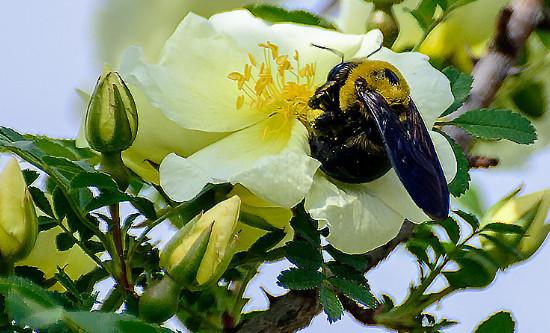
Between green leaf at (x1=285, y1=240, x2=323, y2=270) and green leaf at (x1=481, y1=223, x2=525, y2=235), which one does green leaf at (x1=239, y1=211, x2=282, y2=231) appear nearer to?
green leaf at (x1=285, y1=240, x2=323, y2=270)

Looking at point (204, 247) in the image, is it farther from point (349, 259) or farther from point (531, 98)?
point (531, 98)

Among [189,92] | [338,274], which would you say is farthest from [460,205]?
[189,92]

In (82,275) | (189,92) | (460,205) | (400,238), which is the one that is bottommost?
(460,205)

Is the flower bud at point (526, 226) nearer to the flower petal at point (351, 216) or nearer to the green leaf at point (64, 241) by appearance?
the flower petal at point (351, 216)

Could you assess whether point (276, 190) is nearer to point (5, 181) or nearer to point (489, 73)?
point (5, 181)

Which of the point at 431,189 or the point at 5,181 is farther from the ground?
the point at 5,181

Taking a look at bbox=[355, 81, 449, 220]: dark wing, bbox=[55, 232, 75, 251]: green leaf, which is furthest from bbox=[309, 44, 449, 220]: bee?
bbox=[55, 232, 75, 251]: green leaf

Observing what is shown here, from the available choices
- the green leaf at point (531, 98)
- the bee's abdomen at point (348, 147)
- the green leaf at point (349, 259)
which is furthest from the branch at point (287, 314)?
the green leaf at point (531, 98)
